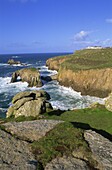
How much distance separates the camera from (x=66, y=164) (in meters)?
10.0

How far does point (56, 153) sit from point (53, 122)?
130 inches

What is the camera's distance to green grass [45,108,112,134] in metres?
23.4

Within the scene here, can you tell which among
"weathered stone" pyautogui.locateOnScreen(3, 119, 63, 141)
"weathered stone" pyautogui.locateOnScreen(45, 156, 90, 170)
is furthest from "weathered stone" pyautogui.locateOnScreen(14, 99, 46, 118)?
"weathered stone" pyautogui.locateOnScreen(45, 156, 90, 170)

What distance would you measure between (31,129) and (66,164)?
325 centimetres

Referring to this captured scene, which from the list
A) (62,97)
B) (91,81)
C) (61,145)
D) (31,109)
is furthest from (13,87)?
(61,145)

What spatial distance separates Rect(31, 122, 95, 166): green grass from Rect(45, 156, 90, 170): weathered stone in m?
0.24

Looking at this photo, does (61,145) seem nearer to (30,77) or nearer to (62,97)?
(62,97)

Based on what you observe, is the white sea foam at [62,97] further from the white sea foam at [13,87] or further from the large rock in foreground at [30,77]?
the large rock in foreground at [30,77]

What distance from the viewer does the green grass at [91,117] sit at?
2342 centimetres

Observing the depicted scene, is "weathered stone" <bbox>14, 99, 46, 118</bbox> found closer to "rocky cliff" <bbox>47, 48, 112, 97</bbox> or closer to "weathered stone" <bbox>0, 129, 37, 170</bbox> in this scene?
"weathered stone" <bbox>0, 129, 37, 170</bbox>

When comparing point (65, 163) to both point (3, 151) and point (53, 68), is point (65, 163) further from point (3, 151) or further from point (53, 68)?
point (53, 68)

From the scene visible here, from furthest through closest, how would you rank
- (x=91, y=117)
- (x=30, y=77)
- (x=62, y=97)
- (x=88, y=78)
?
(x=30, y=77)
(x=88, y=78)
(x=62, y=97)
(x=91, y=117)

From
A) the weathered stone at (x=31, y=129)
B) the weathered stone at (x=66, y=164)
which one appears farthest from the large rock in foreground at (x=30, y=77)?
the weathered stone at (x=66, y=164)

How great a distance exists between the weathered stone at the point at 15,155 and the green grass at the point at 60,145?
348 mm
